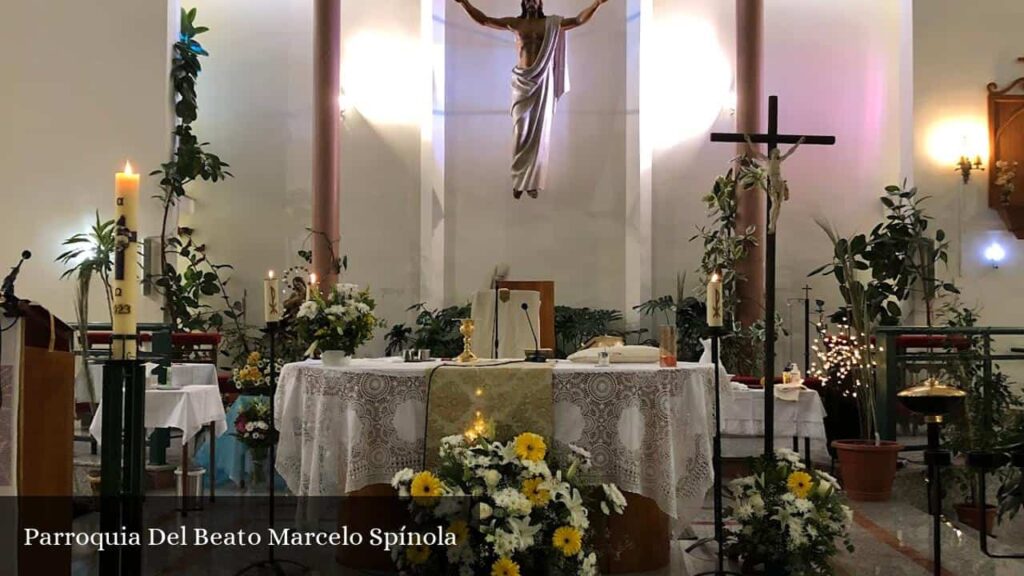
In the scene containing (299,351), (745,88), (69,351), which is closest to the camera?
(69,351)

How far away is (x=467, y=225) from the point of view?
980 centimetres

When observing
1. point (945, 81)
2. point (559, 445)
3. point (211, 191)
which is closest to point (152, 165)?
point (211, 191)

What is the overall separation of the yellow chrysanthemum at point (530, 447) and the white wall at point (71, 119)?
612 cm

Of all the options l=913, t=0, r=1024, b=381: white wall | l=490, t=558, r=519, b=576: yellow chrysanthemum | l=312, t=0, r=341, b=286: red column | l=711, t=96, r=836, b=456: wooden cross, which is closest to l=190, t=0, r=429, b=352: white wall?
l=312, t=0, r=341, b=286: red column

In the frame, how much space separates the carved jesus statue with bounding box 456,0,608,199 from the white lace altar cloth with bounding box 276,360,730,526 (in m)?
5.08

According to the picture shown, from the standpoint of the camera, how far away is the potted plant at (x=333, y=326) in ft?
14.8

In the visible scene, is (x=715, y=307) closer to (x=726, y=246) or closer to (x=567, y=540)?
(x=567, y=540)

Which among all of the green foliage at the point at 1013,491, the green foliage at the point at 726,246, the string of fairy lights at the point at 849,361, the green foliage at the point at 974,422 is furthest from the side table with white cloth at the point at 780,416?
the green foliage at the point at 726,246

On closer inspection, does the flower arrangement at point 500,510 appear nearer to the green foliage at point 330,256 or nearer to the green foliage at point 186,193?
the green foliage at point 330,256

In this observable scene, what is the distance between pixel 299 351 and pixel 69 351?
5.08 m

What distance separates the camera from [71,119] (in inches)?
349

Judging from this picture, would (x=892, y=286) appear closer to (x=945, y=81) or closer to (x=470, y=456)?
(x=945, y=81)

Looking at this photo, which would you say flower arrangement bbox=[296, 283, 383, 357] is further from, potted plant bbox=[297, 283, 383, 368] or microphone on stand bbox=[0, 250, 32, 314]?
microphone on stand bbox=[0, 250, 32, 314]

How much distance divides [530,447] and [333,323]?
1200mm
